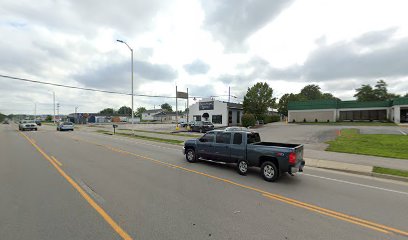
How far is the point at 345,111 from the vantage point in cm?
4891

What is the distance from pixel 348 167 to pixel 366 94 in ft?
259

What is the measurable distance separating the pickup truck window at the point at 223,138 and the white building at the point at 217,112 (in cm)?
3423

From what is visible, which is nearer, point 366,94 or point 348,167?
point 348,167

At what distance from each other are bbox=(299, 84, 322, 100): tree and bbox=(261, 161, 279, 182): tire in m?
92.8

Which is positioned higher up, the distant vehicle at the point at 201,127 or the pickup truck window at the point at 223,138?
the pickup truck window at the point at 223,138

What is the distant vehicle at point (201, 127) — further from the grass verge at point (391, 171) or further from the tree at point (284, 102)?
the tree at point (284, 102)

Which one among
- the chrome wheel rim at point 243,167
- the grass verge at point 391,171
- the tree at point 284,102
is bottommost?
the grass verge at point 391,171

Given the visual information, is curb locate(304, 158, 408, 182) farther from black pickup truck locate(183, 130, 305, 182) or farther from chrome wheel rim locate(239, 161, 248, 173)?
chrome wheel rim locate(239, 161, 248, 173)

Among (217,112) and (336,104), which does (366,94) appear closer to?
(336,104)

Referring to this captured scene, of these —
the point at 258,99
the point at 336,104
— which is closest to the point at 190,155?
the point at 258,99

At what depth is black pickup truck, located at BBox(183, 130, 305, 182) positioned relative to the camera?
738 cm

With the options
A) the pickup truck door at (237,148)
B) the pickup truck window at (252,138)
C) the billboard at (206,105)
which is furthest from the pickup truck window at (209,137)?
the billboard at (206,105)

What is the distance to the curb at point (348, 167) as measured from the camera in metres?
Result: 8.26

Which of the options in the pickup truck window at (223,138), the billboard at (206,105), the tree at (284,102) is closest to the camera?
the pickup truck window at (223,138)
